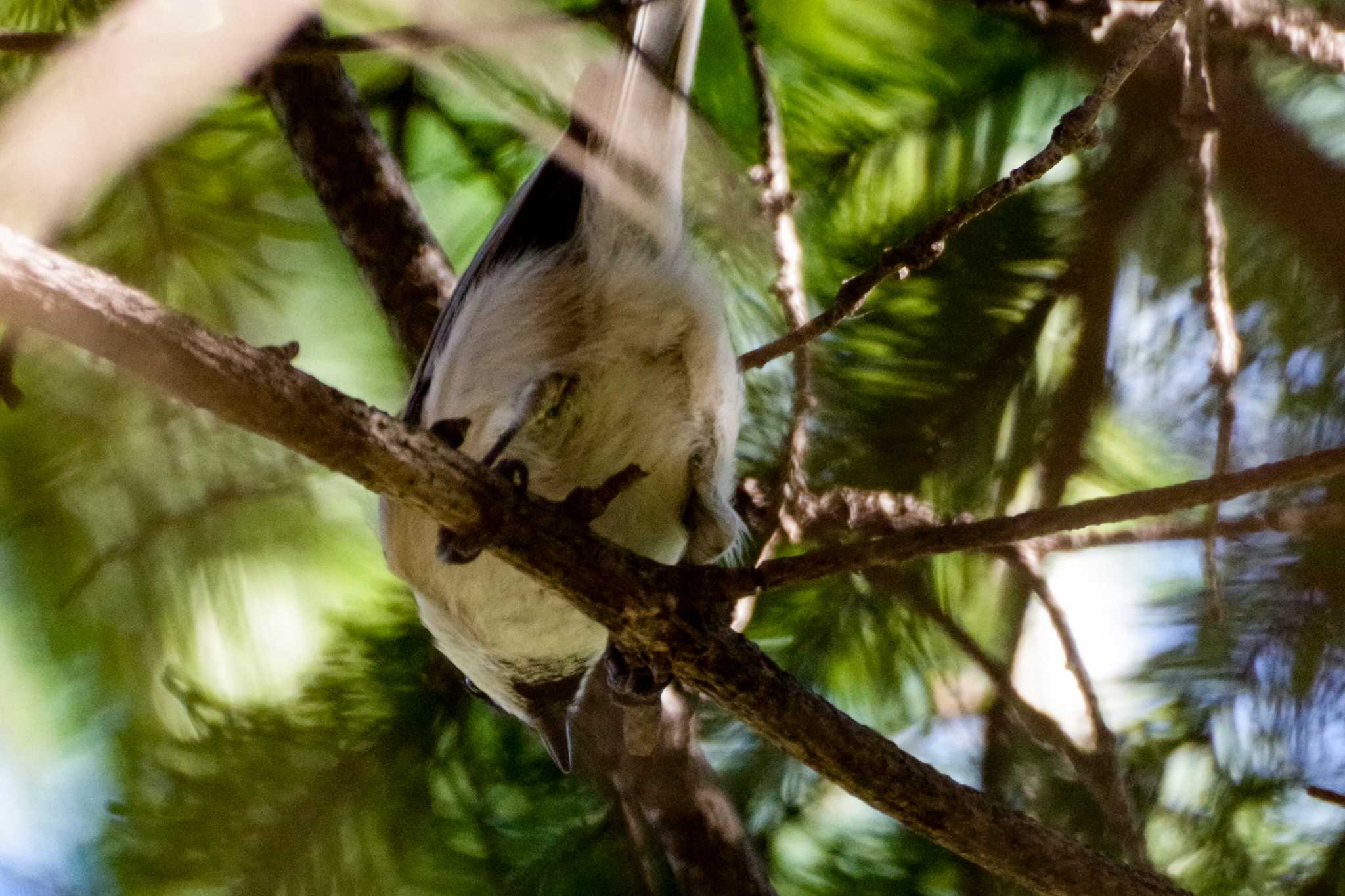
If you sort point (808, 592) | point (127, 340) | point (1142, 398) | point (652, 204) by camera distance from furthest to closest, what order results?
point (808, 592), point (1142, 398), point (652, 204), point (127, 340)

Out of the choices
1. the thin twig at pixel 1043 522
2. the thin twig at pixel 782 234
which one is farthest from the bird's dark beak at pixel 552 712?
the thin twig at pixel 1043 522

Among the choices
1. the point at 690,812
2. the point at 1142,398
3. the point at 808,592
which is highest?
the point at 1142,398

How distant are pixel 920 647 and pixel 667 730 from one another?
243mm

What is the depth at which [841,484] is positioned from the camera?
1.21m

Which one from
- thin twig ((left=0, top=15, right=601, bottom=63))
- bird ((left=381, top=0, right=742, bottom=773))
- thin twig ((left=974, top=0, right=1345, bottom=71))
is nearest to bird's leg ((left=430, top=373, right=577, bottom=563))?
bird ((left=381, top=0, right=742, bottom=773))

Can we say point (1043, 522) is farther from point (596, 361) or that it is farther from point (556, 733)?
point (556, 733)

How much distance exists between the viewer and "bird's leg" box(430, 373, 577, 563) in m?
0.75

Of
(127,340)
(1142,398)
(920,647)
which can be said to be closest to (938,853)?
(920,647)

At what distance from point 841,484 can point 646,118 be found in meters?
0.41

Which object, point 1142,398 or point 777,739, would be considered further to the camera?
point 1142,398

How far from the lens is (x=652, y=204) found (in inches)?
39.4

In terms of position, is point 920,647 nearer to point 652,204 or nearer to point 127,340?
point 652,204

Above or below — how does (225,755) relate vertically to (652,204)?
below

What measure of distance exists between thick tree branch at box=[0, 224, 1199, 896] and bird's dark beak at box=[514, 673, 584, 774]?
38cm
